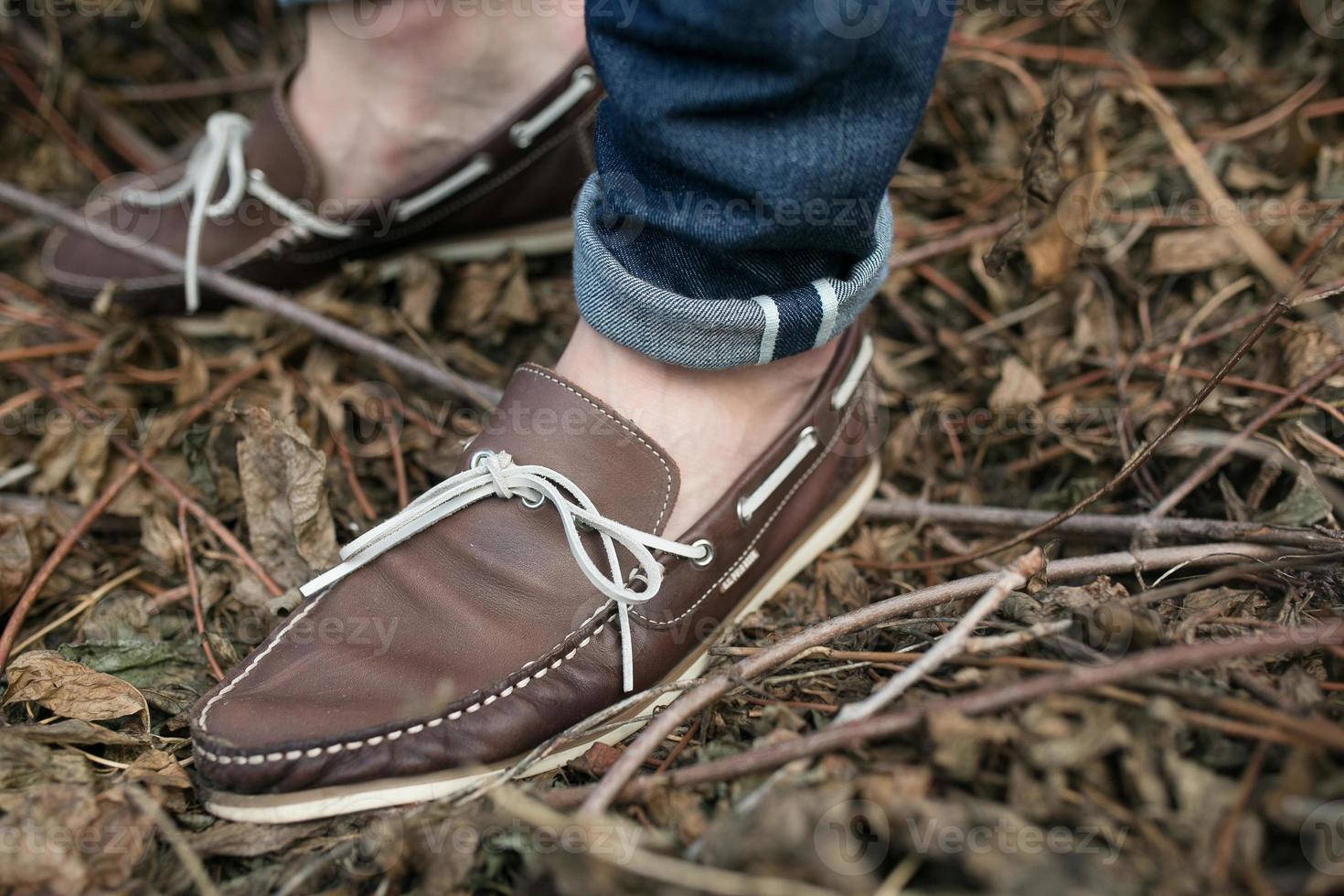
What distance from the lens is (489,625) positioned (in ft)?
3.58

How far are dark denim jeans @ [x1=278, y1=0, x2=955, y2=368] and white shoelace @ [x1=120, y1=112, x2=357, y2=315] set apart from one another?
0.80m

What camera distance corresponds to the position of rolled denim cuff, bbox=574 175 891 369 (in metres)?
1.10

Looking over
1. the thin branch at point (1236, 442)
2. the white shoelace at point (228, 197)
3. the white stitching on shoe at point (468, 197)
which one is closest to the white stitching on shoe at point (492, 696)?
the thin branch at point (1236, 442)

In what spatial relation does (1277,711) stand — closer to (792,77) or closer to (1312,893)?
(1312,893)

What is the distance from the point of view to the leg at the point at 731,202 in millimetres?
908

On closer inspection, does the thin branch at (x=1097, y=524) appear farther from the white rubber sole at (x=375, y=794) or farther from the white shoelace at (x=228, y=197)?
the white shoelace at (x=228, y=197)

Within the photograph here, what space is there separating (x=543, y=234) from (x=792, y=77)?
3.21 ft

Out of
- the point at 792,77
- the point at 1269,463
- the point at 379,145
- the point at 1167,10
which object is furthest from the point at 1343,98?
the point at 379,145

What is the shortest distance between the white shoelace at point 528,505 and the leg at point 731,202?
0.10m

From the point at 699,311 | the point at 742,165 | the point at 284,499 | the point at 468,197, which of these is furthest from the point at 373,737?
the point at 468,197

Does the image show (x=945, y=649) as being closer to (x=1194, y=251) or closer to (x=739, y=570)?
(x=739, y=570)

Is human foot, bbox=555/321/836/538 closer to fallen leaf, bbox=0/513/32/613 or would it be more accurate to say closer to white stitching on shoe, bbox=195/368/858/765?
white stitching on shoe, bbox=195/368/858/765

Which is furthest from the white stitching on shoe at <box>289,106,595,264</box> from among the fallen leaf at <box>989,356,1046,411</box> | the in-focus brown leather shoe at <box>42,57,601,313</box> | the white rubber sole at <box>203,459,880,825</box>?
the white rubber sole at <box>203,459,880,825</box>

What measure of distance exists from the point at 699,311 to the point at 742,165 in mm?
184
